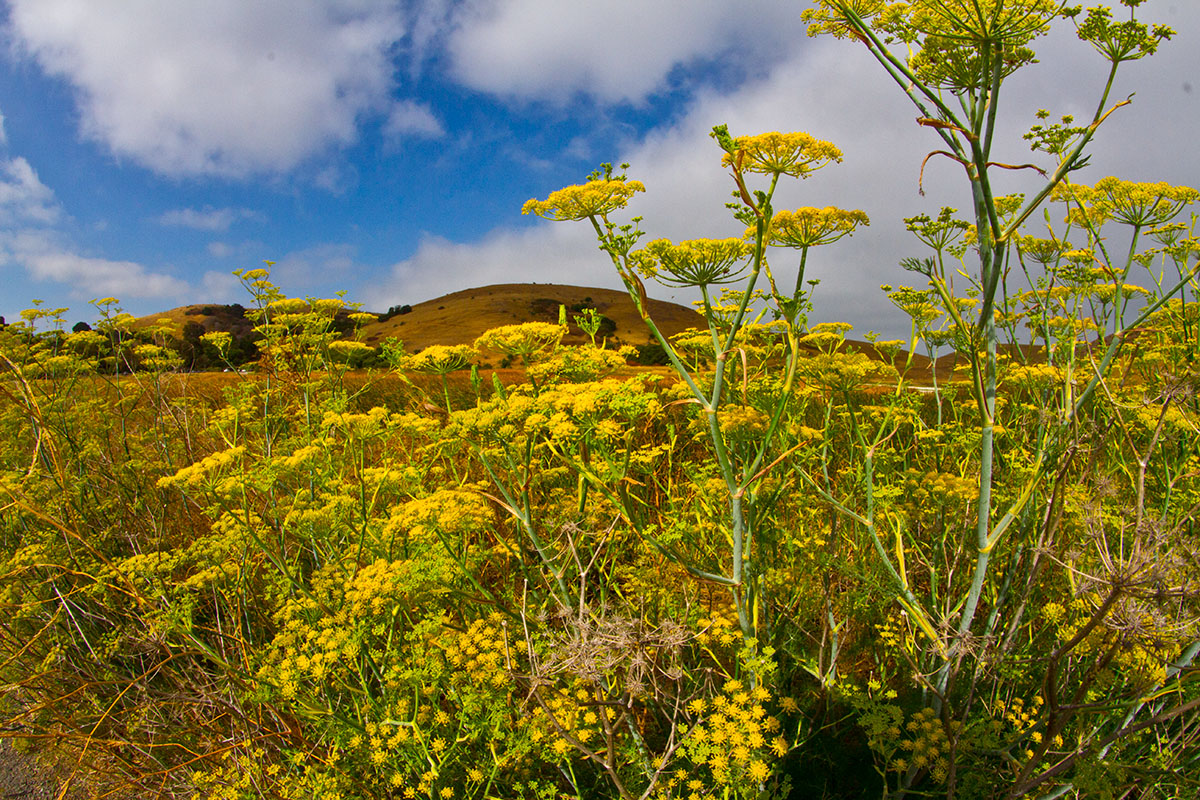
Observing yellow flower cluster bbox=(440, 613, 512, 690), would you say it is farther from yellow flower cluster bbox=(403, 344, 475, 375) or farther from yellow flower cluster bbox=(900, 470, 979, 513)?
yellow flower cluster bbox=(900, 470, 979, 513)

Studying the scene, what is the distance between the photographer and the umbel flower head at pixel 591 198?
2.73m

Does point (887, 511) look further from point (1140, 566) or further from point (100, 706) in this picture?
point (100, 706)

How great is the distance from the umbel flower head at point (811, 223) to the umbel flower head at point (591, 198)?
70 cm

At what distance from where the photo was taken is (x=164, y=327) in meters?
7.02

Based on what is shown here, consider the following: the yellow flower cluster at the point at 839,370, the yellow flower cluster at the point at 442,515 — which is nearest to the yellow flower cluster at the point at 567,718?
the yellow flower cluster at the point at 442,515

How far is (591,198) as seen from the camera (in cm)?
274

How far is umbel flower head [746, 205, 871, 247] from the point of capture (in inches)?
111

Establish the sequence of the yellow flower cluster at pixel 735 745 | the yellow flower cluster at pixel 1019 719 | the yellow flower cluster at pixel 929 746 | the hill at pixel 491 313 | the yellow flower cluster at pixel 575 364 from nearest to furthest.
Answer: the yellow flower cluster at pixel 735 745, the yellow flower cluster at pixel 929 746, the yellow flower cluster at pixel 1019 719, the yellow flower cluster at pixel 575 364, the hill at pixel 491 313

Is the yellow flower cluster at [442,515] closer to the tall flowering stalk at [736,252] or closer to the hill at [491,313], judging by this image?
the tall flowering stalk at [736,252]

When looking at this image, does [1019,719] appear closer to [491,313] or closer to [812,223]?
[812,223]

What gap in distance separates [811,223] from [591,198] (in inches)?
42.9

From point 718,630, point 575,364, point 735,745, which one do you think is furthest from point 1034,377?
point 735,745

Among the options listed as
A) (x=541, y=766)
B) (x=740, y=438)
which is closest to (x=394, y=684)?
(x=541, y=766)

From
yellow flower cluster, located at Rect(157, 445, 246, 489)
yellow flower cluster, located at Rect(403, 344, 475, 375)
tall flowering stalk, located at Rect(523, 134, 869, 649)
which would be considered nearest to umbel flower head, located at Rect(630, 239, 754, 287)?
tall flowering stalk, located at Rect(523, 134, 869, 649)
